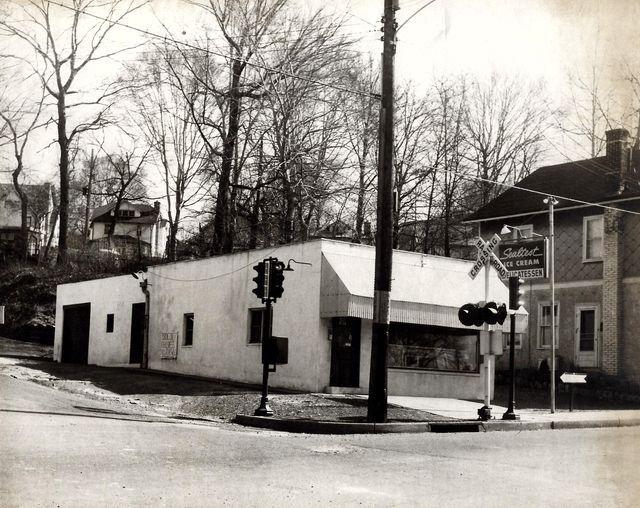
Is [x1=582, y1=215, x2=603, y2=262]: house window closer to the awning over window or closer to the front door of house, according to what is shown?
the front door of house

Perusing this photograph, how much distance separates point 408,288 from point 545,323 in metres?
12.6

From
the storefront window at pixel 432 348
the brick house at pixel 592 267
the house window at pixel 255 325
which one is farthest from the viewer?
the brick house at pixel 592 267

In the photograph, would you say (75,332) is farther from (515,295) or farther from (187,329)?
(515,295)

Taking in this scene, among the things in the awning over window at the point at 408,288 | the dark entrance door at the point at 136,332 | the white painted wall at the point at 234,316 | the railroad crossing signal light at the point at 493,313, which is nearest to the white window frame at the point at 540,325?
the awning over window at the point at 408,288

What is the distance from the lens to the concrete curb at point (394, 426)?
14.7 m

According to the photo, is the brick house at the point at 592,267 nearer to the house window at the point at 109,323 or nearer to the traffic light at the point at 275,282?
the traffic light at the point at 275,282

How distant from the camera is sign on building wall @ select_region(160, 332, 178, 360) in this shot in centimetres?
2655

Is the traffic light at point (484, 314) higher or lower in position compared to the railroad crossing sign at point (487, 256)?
lower

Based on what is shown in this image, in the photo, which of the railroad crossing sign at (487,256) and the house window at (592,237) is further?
the house window at (592,237)

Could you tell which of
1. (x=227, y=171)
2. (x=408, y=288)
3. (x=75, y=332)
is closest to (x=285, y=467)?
(x=408, y=288)

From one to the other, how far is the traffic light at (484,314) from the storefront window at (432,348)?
4.55 m

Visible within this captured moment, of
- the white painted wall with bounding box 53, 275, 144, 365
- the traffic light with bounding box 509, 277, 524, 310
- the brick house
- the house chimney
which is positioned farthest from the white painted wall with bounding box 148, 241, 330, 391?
the house chimney

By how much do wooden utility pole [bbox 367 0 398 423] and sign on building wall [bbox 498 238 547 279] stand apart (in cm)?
400

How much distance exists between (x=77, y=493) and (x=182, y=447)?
11.4 ft
